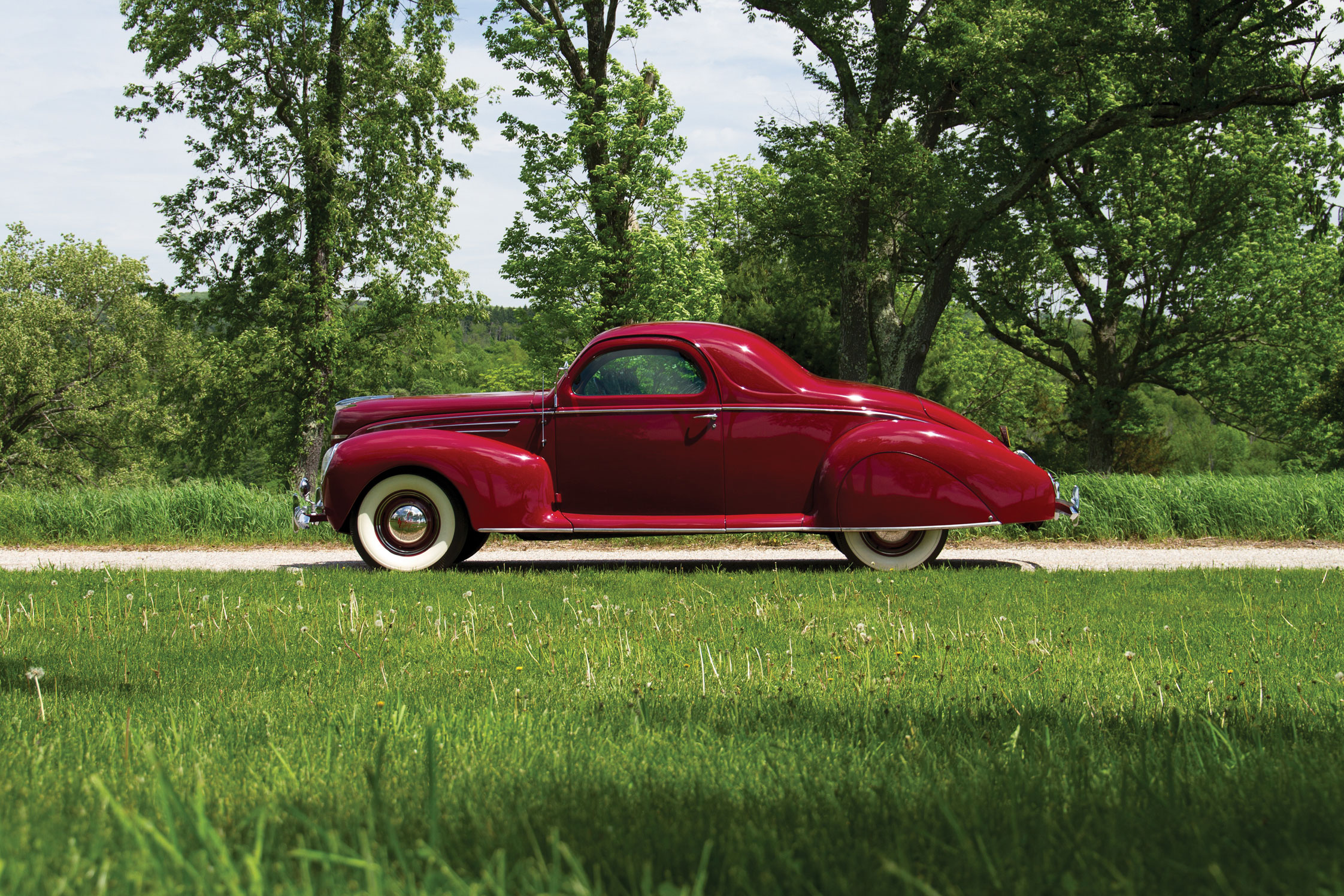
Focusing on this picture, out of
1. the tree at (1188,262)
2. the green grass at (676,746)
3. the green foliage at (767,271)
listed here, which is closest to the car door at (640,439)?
the green grass at (676,746)

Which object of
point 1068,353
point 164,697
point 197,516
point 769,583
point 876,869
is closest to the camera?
Result: point 876,869

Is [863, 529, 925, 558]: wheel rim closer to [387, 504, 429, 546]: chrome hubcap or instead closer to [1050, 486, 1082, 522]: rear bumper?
[1050, 486, 1082, 522]: rear bumper

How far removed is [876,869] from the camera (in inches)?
64.5

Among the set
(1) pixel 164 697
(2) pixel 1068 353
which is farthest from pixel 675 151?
(1) pixel 164 697

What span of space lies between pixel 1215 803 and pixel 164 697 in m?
3.24

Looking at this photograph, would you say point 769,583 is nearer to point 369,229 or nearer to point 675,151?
point 675,151

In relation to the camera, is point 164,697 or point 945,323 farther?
point 945,323

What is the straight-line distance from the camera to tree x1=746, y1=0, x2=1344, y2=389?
666 inches

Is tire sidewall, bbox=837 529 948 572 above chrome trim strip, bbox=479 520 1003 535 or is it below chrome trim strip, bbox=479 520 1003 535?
below

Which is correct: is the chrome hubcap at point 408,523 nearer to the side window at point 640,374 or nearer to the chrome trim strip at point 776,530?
the chrome trim strip at point 776,530

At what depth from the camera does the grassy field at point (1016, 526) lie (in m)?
10.4

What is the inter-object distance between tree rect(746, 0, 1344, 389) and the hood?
47.6 feet

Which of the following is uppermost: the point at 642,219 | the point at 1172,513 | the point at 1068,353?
the point at 642,219

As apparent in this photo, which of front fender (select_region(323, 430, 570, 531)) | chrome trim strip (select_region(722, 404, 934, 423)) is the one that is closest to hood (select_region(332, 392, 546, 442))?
front fender (select_region(323, 430, 570, 531))
